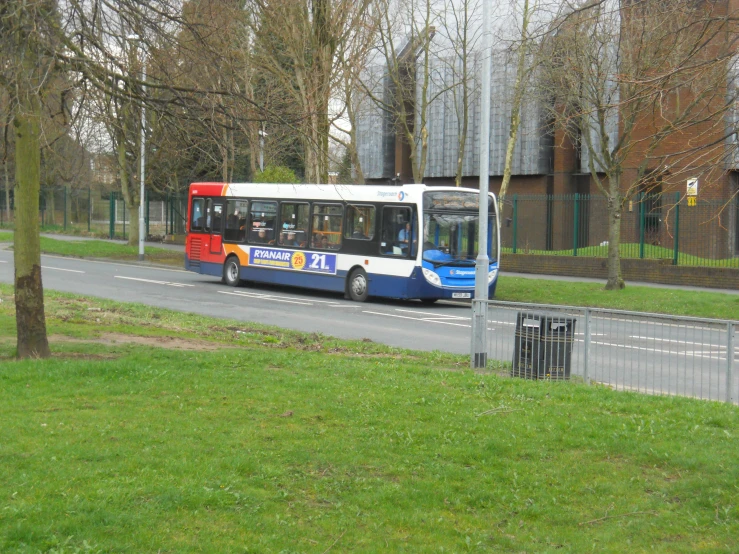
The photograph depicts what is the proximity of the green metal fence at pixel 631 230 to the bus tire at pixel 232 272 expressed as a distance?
805 centimetres

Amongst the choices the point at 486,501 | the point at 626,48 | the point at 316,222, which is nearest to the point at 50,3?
the point at 486,501

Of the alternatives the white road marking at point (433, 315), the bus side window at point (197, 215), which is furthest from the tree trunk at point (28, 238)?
the bus side window at point (197, 215)

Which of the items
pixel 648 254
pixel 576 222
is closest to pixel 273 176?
pixel 576 222

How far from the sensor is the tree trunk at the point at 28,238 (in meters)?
9.91

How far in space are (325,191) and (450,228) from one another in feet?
12.7

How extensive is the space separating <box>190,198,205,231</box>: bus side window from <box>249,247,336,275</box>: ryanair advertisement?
116 inches

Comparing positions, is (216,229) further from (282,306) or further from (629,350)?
(629,350)

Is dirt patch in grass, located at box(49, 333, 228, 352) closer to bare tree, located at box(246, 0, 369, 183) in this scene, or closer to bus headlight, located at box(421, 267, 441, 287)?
bus headlight, located at box(421, 267, 441, 287)

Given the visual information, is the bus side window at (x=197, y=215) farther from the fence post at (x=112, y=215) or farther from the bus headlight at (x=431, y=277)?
the fence post at (x=112, y=215)

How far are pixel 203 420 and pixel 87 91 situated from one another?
4637 mm

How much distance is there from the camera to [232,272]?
26.8 metres

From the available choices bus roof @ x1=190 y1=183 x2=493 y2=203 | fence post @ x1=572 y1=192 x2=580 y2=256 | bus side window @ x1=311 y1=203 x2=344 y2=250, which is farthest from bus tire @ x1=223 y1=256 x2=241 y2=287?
fence post @ x1=572 y1=192 x2=580 y2=256

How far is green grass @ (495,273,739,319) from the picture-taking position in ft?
67.7

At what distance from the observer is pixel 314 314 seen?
1950 centimetres
